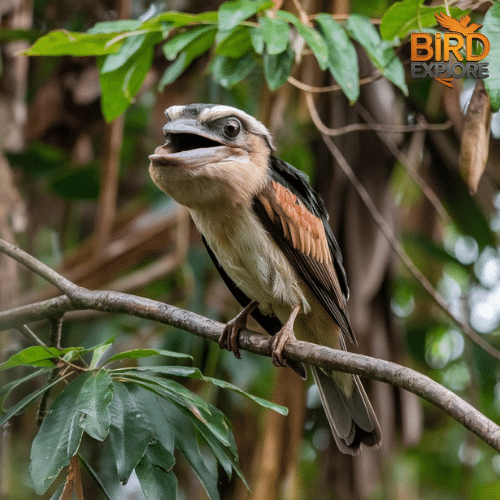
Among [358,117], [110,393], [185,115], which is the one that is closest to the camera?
[110,393]

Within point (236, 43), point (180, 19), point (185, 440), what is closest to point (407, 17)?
point (236, 43)

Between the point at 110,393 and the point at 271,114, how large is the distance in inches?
83.6

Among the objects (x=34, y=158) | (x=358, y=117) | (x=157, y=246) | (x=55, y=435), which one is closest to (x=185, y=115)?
(x=55, y=435)

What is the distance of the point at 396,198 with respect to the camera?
13.9 feet

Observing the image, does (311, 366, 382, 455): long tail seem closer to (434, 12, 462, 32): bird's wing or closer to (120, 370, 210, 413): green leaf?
(120, 370, 210, 413): green leaf

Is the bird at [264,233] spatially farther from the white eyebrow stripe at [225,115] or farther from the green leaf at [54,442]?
the green leaf at [54,442]

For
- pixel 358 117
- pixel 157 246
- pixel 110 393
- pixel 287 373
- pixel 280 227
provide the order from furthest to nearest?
1. pixel 157 246
2. pixel 358 117
3. pixel 287 373
4. pixel 280 227
5. pixel 110 393

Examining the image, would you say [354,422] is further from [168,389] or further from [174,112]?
[174,112]

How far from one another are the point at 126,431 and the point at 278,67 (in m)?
1.54

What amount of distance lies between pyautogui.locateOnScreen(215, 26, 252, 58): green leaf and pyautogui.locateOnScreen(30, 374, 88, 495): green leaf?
147 centimetres

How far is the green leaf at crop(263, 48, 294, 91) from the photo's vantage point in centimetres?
255

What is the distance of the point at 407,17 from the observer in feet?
7.61

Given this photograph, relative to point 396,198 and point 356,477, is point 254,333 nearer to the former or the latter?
point 356,477

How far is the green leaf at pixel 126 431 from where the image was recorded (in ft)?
5.86
